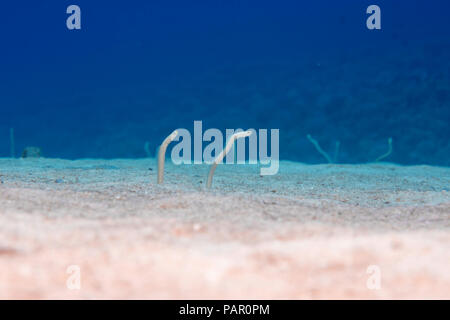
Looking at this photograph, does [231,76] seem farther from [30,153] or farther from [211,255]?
[211,255]

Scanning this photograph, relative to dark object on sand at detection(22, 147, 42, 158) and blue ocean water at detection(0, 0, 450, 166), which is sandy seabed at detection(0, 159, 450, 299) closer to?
dark object on sand at detection(22, 147, 42, 158)

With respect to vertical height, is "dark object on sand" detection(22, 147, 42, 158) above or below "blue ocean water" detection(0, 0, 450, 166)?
below

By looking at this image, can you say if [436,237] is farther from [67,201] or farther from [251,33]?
[251,33]

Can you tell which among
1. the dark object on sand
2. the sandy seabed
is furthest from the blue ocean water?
the sandy seabed

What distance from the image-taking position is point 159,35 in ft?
247

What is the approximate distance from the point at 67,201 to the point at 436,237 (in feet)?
8.00

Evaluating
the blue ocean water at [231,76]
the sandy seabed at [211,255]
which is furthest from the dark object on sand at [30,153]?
the blue ocean water at [231,76]

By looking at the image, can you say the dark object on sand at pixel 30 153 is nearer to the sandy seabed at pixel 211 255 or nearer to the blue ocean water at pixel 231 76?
the sandy seabed at pixel 211 255

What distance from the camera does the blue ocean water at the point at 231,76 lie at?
2220cm

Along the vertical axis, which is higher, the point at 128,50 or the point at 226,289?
the point at 128,50

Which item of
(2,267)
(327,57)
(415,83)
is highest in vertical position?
(327,57)

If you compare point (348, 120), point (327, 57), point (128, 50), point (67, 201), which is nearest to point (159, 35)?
point (128, 50)

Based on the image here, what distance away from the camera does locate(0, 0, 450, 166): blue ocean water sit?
2220 centimetres
